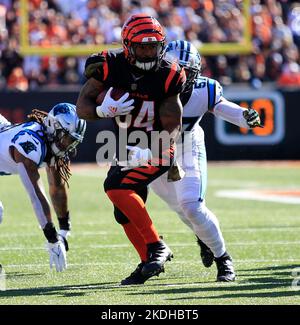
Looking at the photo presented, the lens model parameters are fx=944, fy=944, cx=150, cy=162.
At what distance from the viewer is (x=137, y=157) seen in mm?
5738


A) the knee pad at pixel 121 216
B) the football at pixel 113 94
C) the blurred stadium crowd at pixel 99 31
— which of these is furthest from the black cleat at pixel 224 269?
the blurred stadium crowd at pixel 99 31

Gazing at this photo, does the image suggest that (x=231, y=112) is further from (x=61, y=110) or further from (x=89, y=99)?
(x=61, y=110)

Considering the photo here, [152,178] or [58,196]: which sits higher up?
[152,178]

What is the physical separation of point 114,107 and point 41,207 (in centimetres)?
90

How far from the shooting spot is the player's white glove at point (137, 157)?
5.73 metres

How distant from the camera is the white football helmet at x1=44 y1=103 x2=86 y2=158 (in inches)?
260

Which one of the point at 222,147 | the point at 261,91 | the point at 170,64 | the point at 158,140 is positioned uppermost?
the point at 170,64

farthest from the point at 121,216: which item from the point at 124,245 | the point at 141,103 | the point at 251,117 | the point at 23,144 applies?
the point at 124,245

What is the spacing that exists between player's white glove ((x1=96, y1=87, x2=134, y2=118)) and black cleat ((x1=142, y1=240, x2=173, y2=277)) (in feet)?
2.77

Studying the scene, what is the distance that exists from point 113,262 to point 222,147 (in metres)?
10.6

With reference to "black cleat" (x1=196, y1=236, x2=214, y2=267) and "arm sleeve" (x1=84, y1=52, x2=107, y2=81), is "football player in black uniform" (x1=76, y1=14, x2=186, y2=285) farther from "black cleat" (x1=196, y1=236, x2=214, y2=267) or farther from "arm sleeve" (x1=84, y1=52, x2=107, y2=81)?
"black cleat" (x1=196, y1=236, x2=214, y2=267)

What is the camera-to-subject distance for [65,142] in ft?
21.8
